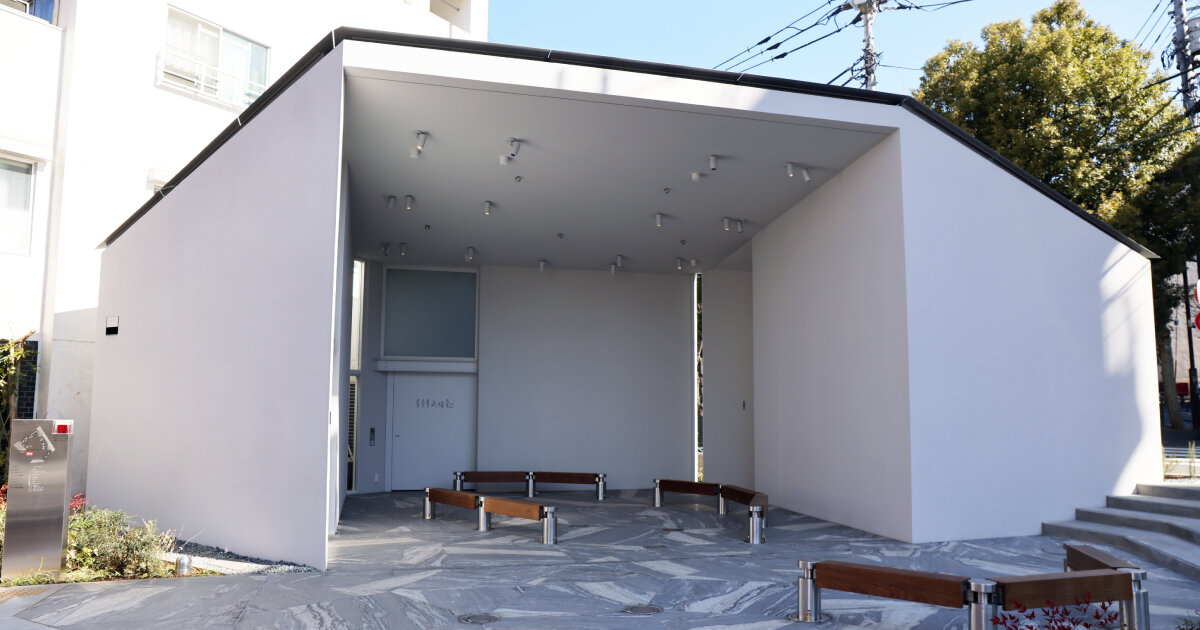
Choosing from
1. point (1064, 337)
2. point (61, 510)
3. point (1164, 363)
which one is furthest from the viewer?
point (1164, 363)

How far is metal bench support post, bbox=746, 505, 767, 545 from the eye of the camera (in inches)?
327

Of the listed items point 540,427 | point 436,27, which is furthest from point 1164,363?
point 436,27

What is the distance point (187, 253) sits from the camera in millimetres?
8328

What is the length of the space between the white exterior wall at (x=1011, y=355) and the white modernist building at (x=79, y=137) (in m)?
10.2

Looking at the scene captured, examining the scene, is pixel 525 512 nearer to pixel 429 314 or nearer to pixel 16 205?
pixel 429 314

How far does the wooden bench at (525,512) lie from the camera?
8.43 metres

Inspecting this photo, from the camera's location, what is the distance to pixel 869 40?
16.6 m

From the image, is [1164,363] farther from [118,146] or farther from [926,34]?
[118,146]

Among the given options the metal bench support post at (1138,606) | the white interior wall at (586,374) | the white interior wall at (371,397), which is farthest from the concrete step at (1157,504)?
the white interior wall at (371,397)

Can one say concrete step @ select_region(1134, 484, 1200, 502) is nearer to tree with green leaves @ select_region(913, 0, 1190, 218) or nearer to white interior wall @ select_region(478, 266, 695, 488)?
white interior wall @ select_region(478, 266, 695, 488)

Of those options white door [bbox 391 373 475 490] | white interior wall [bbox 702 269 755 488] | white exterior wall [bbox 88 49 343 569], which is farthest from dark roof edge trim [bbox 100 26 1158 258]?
white door [bbox 391 373 475 490]

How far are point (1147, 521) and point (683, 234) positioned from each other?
260 inches

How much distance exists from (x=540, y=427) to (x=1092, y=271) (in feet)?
28.0

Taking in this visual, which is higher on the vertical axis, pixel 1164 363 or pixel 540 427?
pixel 1164 363
